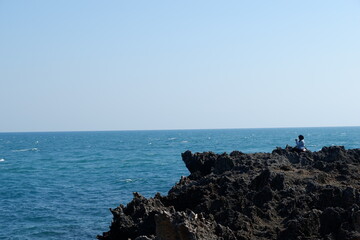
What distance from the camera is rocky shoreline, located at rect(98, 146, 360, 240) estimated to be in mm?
8757

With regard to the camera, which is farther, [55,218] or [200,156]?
[55,218]

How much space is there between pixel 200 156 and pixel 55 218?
696cm

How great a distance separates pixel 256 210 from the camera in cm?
1085

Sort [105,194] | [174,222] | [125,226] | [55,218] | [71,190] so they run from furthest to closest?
[71,190]
[105,194]
[55,218]
[125,226]
[174,222]

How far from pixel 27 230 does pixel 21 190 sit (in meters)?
13.2

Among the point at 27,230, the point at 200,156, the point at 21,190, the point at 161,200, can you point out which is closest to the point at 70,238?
the point at 27,230

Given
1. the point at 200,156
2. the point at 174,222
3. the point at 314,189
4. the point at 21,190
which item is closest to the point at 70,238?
the point at 200,156

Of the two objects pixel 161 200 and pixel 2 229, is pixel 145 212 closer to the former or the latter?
pixel 161 200

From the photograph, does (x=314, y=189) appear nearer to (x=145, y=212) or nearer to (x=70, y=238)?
(x=145, y=212)

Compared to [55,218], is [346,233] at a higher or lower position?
higher

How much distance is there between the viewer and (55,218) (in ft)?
77.5

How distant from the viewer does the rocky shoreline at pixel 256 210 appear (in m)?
8.76

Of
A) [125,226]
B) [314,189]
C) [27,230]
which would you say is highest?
[314,189]

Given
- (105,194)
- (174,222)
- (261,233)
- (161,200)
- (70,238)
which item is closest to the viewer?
(174,222)
